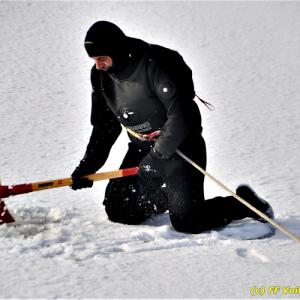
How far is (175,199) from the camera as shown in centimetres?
405

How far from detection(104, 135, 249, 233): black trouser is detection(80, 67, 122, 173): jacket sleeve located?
0.21 metres

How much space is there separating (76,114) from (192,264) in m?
4.95

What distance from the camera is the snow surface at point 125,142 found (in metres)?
3.17

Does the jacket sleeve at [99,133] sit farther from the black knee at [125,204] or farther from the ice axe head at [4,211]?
the ice axe head at [4,211]

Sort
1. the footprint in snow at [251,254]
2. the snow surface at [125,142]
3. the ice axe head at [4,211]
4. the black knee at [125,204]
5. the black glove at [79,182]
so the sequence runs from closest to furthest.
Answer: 1. the snow surface at [125,142]
2. the footprint in snow at [251,254]
3. the ice axe head at [4,211]
4. the black glove at [79,182]
5. the black knee at [125,204]

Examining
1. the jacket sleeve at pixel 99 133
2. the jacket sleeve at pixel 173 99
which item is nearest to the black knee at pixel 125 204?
the jacket sleeve at pixel 99 133

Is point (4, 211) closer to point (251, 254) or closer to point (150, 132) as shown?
point (150, 132)

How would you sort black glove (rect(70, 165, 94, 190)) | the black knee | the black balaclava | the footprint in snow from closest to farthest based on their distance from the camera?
the footprint in snow, the black balaclava, black glove (rect(70, 165, 94, 190)), the black knee

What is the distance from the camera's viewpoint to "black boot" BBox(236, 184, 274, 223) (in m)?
4.13

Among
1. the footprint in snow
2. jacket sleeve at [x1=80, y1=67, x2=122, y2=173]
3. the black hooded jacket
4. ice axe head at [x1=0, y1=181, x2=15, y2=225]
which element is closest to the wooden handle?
ice axe head at [x1=0, y1=181, x2=15, y2=225]

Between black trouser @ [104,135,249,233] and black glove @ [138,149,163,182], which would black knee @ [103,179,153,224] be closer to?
black trouser @ [104,135,249,233]

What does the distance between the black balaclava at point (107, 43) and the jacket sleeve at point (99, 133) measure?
53 cm

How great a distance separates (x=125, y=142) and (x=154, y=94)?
9.86 feet

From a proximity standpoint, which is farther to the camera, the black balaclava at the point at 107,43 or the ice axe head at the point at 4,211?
the ice axe head at the point at 4,211
